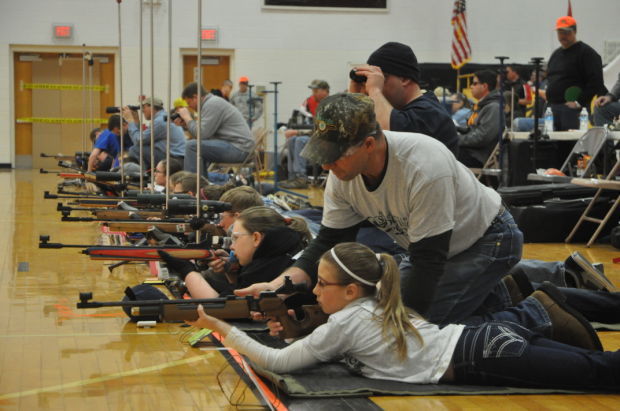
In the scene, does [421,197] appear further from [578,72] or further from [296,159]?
[296,159]

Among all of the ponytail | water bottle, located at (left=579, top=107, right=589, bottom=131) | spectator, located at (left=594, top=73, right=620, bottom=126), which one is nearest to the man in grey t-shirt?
spectator, located at (left=594, top=73, right=620, bottom=126)

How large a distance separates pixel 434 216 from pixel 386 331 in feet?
1.43

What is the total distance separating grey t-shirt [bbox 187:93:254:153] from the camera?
30.5 ft

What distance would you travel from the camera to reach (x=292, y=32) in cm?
1897

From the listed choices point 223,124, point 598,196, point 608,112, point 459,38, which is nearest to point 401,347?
point 598,196

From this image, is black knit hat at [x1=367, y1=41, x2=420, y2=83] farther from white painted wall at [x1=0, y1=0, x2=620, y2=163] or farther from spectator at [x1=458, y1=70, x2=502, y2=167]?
white painted wall at [x1=0, y1=0, x2=620, y2=163]

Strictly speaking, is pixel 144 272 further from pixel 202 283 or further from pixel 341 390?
pixel 341 390

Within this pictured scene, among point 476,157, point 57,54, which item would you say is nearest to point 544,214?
point 476,157

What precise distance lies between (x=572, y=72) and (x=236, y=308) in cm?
777

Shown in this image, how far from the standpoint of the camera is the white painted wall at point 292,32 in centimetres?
1836

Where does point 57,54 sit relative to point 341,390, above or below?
above

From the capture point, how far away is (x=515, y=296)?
4234mm

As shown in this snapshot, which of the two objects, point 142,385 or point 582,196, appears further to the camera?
point 582,196

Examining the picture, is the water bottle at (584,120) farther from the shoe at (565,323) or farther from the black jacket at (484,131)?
the shoe at (565,323)
